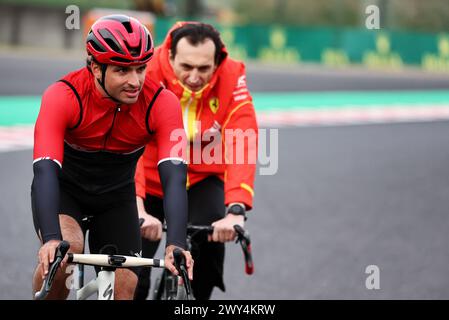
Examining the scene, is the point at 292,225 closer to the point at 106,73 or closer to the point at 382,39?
the point at 106,73

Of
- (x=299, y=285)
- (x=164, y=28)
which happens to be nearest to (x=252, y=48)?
(x=164, y=28)

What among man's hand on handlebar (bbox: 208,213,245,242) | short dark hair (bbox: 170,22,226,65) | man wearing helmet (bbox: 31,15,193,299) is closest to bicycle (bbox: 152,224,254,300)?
man's hand on handlebar (bbox: 208,213,245,242)

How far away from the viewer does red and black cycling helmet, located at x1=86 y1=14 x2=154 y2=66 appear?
188 inches

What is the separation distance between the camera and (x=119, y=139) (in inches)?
209

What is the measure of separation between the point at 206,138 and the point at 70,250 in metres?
1.59

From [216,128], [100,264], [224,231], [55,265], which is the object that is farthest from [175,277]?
[55,265]

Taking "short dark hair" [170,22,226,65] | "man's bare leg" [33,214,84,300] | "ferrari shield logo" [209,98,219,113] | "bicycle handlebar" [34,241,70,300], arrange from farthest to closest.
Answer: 1. "ferrari shield logo" [209,98,219,113]
2. "short dark hair" [170,22,226,65]
3. "man's bare leg" [33,214,84,300]
4. "bicycle handlebar" [34,241,70,300]

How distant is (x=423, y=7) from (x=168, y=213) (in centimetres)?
4005

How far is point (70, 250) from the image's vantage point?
511 cm

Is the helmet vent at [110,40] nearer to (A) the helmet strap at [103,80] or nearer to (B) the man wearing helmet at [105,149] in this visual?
(B) the man wearing helmet at [105,149]

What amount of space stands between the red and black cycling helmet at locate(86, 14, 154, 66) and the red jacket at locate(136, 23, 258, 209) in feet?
4.30

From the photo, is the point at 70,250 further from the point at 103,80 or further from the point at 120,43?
the point at 120,43

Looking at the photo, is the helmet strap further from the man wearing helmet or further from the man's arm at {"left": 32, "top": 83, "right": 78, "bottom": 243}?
the man's arm at {"left": 32, "top": 83, "right": 78, "bottom": 243}

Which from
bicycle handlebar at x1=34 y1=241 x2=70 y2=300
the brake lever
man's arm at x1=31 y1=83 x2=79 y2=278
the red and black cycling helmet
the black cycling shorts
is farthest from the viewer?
the black cycling shorts
